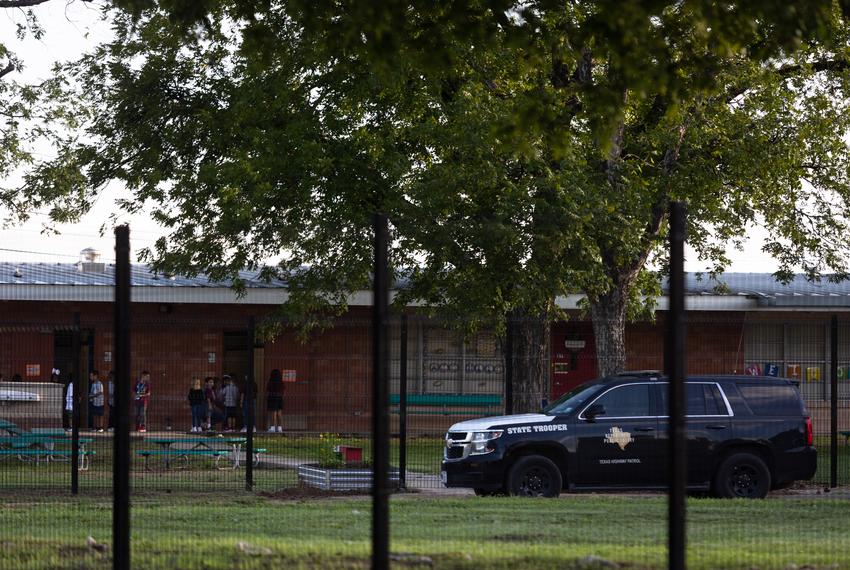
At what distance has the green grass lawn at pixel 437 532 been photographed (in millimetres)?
9641

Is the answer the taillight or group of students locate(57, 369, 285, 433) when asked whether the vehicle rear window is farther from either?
group of students locate(57, 369, 285, 433)

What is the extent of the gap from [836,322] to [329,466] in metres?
7.85

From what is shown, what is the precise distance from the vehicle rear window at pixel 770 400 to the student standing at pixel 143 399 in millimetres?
8486

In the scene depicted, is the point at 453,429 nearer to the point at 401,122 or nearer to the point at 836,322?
the point at 836,322

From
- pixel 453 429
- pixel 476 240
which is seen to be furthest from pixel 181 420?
pixel 476 240

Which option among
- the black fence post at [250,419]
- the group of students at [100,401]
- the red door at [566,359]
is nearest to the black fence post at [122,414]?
the group of students at [100,401]

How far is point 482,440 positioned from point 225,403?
4.95 meters

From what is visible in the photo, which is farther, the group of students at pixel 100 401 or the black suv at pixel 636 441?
the group of students at pixel 100 401

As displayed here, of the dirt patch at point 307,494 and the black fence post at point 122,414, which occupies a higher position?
the black fence post at point 122,414

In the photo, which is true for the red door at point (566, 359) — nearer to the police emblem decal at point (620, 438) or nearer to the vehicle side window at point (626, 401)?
the vehicle side window at point (626, 401)

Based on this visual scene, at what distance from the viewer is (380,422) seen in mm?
7176

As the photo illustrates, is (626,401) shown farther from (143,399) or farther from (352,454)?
(143,399)

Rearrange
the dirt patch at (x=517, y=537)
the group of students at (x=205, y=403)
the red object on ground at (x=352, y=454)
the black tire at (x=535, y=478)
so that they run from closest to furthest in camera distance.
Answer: the dirt patch at (x=517, y=537) → the black tire at (x=535, y=478) → the group of students at (x=205, y=403) → the red object on ground at (x=352, y=454)

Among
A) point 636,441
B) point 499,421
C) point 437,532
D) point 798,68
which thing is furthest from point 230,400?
point 798,68
